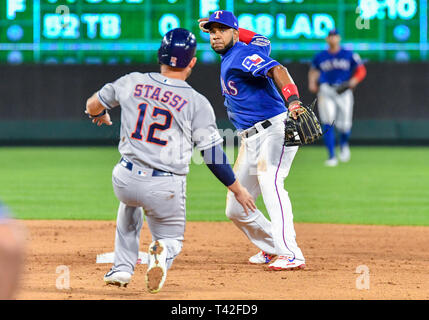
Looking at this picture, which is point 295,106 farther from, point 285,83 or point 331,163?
point 331,163

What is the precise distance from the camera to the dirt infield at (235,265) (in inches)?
174

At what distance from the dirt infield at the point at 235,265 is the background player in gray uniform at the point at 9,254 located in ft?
8.12

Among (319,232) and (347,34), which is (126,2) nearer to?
(347,34)

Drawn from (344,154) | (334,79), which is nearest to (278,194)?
(334,79)

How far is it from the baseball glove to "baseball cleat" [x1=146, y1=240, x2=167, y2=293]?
57.9 inches

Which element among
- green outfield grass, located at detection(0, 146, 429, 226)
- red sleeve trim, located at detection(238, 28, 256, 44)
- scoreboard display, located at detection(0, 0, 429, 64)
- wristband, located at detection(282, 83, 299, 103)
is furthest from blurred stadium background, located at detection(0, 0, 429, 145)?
wristband, located at detection(282, 83, 299, 103)

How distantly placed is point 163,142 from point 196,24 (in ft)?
39.6

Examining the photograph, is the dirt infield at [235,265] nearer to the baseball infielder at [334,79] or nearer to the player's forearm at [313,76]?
the baseball infielder at [334,79]

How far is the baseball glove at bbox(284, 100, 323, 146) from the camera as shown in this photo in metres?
5.12

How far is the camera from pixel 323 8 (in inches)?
621

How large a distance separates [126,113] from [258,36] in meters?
1.83

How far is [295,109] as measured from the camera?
16.4 ft

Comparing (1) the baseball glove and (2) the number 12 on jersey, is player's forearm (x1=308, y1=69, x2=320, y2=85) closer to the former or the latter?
(1) the baseball glove
